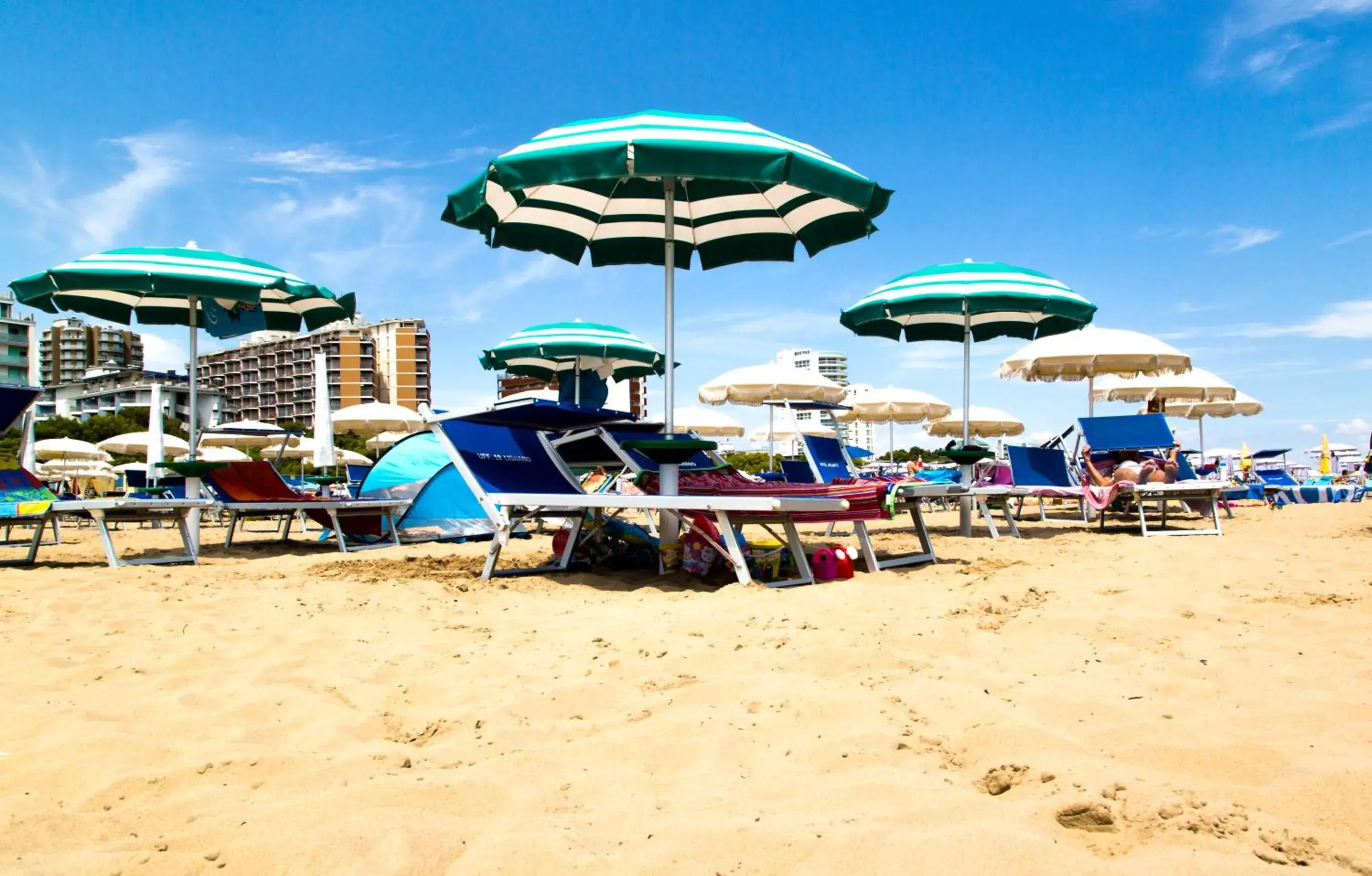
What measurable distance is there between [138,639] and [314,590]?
1368mm

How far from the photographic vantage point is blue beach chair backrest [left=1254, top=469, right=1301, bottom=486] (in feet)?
52.9

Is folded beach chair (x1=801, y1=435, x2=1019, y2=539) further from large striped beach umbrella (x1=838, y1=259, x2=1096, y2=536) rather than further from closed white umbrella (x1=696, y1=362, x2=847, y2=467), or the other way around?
closed white umbrella (x1=696, y1=362, x2=847, y2=467)

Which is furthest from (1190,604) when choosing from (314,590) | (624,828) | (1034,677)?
(314,590)

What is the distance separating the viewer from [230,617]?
3.91 meters

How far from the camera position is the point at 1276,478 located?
57.7ft

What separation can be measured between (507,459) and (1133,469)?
6.05 meters

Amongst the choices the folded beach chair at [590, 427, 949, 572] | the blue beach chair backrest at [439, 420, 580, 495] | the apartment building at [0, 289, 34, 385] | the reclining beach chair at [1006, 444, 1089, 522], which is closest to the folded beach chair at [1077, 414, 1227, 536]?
the reclining beach chair at [1006, 444, 1089, 522]

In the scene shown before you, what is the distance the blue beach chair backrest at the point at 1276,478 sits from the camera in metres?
16.1

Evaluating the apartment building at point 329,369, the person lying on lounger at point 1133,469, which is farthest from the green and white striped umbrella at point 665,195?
the apartment building at point 329,369

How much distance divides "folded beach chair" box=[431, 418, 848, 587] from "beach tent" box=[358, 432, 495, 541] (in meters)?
3.38

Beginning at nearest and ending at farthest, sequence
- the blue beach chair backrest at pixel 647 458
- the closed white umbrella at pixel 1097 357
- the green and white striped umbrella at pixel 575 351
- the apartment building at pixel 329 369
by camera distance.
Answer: the blue beach chair backrest at pixel 647 458 → the closed white umbrella at pixel 1097 357 → the green and white striped umbrella at pixel 575 351 → the apartment building at pixel 329 369

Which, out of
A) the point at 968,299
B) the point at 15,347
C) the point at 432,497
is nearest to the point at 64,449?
the point at 432,497

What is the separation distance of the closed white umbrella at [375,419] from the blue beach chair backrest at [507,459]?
9.85m

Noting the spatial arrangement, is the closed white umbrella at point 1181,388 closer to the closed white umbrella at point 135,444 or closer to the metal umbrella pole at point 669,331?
the metal umbrella pole at point 669,331
